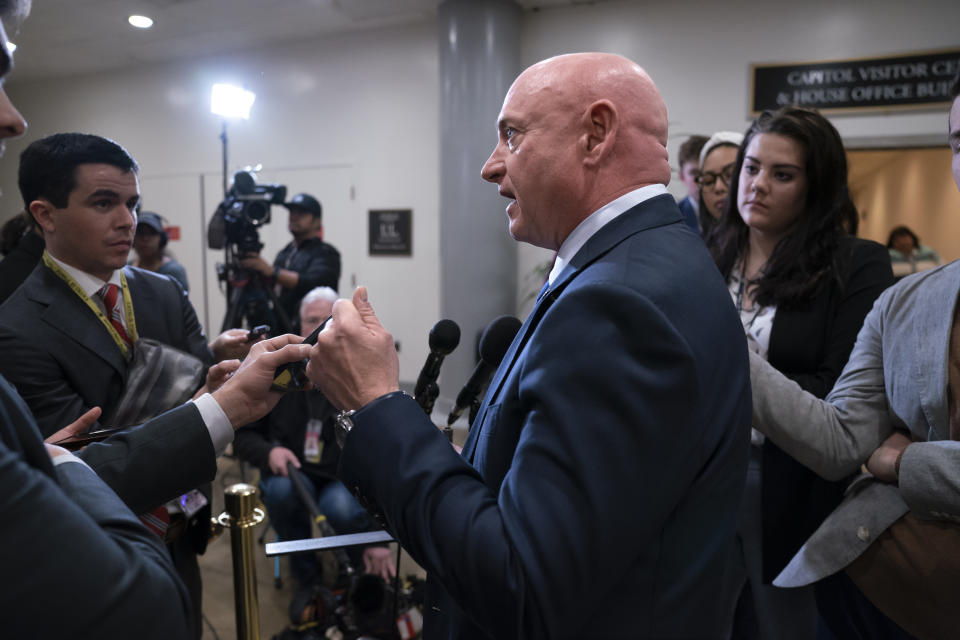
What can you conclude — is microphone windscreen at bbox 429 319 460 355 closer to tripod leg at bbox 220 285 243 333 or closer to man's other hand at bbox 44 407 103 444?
man's other hand at bbox 44 407 103 444

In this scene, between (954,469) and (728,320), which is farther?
(954,469)

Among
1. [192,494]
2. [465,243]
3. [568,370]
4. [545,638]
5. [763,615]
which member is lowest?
[763,615]

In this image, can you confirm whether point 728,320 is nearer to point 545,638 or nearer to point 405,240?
point 545,638

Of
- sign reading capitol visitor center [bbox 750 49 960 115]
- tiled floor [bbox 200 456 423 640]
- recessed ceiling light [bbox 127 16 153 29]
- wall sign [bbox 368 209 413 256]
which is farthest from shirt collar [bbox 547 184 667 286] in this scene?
recessed ceiling light [bbox 127 16 153 29]

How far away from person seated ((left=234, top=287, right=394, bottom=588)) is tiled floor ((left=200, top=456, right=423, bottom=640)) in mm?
134

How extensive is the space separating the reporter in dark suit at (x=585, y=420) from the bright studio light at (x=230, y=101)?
2.88 metres

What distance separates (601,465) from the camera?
2.08 ft

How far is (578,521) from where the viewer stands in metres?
0.63

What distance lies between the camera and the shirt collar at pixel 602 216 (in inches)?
32.3

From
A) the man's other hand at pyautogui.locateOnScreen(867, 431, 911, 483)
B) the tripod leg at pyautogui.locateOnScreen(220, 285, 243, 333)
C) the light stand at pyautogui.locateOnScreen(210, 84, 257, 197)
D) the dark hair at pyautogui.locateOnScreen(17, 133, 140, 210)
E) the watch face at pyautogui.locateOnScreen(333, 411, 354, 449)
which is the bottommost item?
the man's other hand at pyautogui.locateOnScreen(867, 431, 911, 483)

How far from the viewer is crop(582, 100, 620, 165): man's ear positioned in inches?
31.9

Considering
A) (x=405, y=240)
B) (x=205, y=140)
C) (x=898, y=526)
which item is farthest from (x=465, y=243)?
(x=898, y=526)

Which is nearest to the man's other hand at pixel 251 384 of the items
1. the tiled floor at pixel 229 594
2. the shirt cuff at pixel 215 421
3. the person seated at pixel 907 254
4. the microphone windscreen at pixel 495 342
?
the shirt cuff at pixel 215 421

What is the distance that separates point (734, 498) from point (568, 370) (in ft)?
1.01
